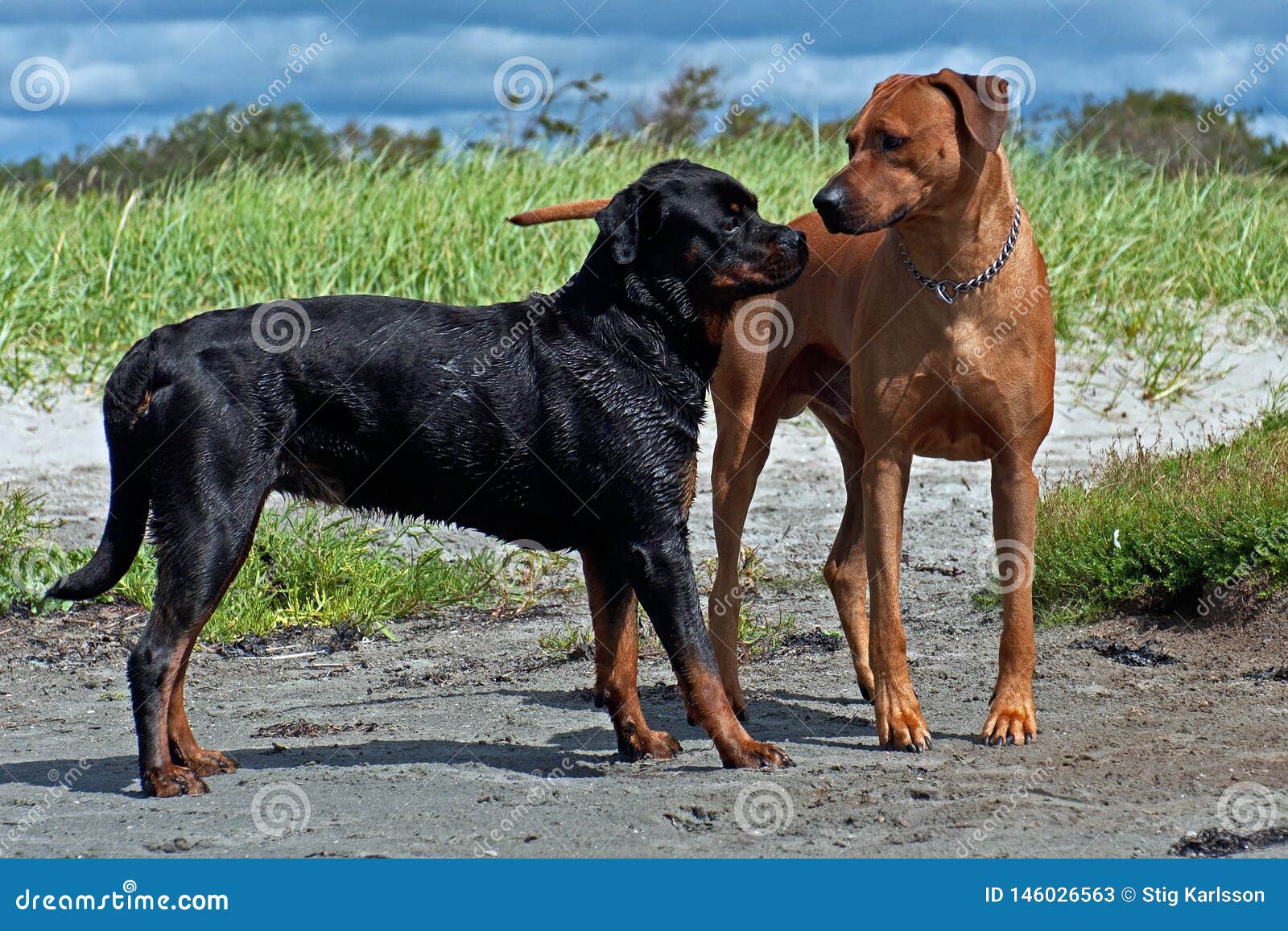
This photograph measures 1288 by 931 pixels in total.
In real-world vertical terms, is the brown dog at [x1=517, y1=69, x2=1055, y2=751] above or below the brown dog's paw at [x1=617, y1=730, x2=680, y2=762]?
above

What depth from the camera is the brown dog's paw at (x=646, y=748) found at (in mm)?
5039

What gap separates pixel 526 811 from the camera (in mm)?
4297

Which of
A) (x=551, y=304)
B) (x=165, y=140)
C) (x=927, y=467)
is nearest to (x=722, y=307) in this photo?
(x=551, y=304)

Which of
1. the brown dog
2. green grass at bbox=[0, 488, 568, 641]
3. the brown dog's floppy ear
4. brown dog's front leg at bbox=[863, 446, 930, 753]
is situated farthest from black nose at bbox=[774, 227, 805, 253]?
green grass at bbox=[0, 488, 568, 641]

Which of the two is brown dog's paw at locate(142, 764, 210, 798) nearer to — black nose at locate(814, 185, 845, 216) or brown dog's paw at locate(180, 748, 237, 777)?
brown dog's paw at locate(180, 748, 237, 777)

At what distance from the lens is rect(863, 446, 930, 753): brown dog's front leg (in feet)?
16.7

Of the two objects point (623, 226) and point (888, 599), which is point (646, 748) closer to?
point (888, 599)

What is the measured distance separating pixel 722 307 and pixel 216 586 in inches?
76.1

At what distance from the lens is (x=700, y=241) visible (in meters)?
4.85

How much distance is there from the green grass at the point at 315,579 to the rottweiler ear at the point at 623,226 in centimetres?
301

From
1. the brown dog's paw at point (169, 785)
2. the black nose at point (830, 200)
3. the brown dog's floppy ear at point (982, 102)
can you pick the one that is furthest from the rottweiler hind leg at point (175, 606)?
the brown dog's floppy ear at point (982, 102)

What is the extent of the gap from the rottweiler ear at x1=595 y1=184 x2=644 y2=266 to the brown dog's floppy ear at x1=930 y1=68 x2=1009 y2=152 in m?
1.13

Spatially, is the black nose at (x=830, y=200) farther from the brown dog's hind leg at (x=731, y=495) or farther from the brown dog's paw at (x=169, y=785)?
the brown dog's paw at (x=169, y=785)

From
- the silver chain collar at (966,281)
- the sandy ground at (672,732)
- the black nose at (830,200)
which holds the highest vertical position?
the black nose at (830,200)
